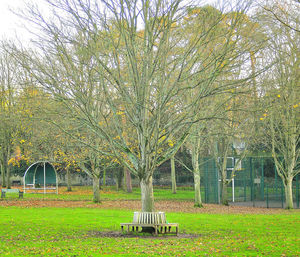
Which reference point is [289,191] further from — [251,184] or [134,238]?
[134,238]

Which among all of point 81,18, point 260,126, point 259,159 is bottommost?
point 259,159

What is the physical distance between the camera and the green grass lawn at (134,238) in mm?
10227

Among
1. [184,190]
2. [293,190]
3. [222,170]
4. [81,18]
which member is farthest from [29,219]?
[184,190]

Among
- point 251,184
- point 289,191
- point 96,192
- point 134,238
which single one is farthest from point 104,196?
point 134,238

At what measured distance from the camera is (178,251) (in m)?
10.3

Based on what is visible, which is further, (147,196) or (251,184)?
(251,184)

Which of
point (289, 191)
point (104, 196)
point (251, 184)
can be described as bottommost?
point (104, 196)

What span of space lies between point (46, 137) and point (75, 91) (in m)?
14.9

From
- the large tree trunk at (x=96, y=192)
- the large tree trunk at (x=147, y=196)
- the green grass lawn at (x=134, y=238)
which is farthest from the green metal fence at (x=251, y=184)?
the large tree trunk at (x=147, y=196)

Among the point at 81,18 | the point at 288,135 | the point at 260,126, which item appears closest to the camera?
the point at 81,18

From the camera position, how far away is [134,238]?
1272cm

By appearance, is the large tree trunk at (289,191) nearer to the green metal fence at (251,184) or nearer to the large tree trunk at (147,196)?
the green metal fence at (251,184)

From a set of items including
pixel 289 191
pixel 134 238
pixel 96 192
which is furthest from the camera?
pixel 96 192

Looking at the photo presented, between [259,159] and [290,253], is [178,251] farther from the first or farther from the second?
[259,159]
